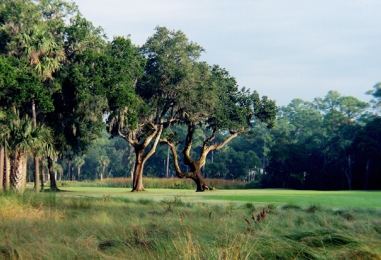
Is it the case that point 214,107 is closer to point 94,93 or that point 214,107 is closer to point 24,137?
point 94,93

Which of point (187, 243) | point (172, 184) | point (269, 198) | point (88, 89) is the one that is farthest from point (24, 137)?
point (172, 184)

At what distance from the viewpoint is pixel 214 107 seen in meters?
36.1

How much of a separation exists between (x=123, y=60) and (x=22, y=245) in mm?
26047

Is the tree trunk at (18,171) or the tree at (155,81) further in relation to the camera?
the tree at (155,81)

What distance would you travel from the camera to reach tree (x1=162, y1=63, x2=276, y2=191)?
34.3 meters

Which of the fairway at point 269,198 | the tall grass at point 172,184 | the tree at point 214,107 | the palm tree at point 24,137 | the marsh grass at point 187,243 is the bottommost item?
the tall grass at point 172,184

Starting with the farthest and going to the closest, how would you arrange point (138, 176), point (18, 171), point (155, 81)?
1. point (138, 176)
2. point (155, 81)
3. point (18, 171)

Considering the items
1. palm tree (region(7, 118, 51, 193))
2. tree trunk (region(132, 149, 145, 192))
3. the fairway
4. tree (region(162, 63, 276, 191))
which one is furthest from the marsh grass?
tree trunk (region(132, 149, 145, 192))

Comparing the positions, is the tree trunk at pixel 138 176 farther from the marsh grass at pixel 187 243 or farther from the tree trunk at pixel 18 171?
the marsh grass at pixel 187 243

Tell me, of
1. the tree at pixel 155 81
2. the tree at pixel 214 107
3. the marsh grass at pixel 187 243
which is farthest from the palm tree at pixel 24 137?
the marsh grass at pixel 187 243

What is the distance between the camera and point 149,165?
→ 3273 inches

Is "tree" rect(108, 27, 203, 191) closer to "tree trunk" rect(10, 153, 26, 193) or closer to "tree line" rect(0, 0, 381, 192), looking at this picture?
"tree line" rect(0, 0, 381, 192)

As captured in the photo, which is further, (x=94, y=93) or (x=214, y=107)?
(x=214, y=107)

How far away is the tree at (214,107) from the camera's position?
3428 cm
